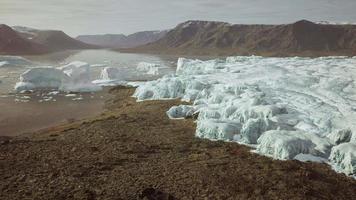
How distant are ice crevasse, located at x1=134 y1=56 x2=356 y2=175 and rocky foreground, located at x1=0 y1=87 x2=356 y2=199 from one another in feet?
2.79

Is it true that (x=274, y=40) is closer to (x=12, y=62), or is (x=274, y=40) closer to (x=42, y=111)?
(x=12, y=62)

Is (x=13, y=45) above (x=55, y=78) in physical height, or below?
above

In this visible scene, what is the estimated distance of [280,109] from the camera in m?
21.0

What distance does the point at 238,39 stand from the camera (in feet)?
545

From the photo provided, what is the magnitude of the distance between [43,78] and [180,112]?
2576 cm

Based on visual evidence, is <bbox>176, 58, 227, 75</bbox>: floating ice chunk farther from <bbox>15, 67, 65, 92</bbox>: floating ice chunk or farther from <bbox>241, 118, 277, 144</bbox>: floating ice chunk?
<bbox>241, 118, 277, 144</bbox>: floating ice chunk

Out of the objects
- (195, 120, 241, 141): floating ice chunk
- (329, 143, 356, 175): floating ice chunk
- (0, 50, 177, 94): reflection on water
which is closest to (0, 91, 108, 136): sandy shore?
(0, 50, 177, 94): reflection on water

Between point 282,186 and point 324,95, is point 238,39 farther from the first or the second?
point 282,186

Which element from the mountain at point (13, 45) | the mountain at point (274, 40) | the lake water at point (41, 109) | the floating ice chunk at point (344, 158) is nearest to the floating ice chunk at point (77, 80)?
the lake water at point (41, 109)

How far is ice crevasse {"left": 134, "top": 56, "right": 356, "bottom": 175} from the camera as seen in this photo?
16.5 m

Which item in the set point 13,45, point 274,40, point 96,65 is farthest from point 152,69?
point 274,40

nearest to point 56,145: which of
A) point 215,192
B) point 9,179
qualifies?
point 9,179

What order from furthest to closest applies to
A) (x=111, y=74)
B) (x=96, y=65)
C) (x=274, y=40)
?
(x=274, y=40) < (x=96, y=65) < (x=111, y=74)

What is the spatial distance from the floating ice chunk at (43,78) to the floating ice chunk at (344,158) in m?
34.8
